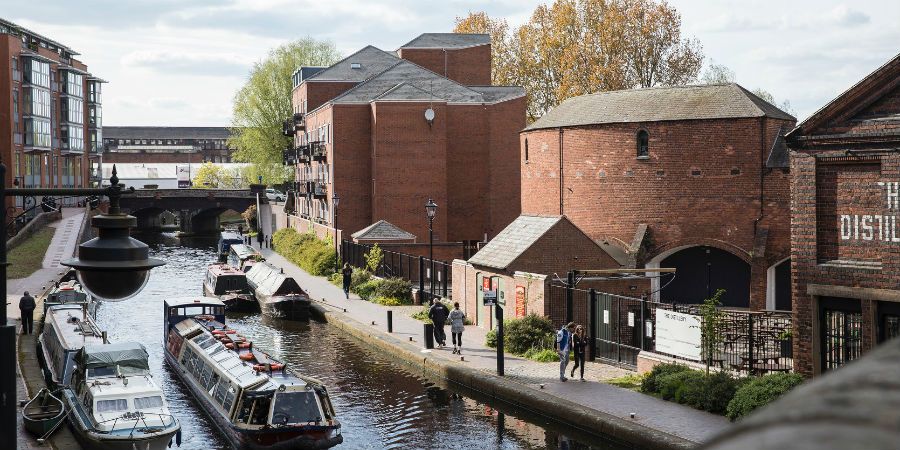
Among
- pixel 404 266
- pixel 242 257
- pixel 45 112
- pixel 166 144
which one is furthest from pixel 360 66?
pixel 166 144

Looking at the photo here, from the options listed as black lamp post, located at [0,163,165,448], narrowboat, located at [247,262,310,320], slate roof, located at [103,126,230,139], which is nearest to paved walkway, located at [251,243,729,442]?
narrowboat, located at [247,262,310,320]

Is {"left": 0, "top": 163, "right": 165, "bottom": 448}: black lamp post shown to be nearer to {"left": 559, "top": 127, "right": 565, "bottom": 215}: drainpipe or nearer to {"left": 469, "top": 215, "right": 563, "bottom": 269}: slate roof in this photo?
{"left": 469, "top": 215, "right": 563, "bottom": 269}: slate roof

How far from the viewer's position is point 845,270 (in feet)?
64.7

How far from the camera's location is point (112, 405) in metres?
21.2

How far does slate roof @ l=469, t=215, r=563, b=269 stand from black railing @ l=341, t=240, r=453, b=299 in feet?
21.9

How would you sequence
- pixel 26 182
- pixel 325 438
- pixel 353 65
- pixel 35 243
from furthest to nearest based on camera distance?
pixel 26 182 < pixel 353 65 < pixel 35 243 < pixel 325 438

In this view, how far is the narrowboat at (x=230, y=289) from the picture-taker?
43.8 m

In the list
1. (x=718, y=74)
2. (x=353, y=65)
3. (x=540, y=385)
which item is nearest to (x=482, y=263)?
(x=540, y=385)

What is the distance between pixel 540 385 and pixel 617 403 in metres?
2.61

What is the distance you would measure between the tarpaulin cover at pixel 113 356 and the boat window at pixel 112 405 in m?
2.31

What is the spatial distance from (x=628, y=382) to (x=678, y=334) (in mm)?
1572

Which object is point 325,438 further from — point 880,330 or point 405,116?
point 405,116

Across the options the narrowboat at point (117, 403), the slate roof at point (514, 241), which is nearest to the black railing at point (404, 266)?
the slate roof at point (514, 241)

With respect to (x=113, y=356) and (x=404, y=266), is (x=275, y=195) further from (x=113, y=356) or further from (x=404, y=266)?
(x=113, y=356)
